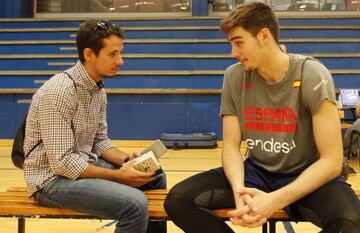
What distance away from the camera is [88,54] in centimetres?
199

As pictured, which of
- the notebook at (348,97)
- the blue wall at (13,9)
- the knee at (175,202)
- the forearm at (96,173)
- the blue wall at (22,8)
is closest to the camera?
the knee at (175,202)

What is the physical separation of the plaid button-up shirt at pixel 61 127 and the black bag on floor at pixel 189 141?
4763 millimetres

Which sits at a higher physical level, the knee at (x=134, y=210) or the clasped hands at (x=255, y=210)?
the clasped hands at (x=255, y=210)

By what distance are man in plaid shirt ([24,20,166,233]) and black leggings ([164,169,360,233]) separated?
16 centimetres

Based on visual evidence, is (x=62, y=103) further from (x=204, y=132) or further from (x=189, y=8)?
(x=189, y=8)

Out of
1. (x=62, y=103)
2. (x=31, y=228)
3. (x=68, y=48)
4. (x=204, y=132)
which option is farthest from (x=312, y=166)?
(x=68, y=48)

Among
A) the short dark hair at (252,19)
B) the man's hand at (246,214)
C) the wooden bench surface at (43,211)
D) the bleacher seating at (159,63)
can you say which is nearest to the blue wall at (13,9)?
the bleacher seating at (159,63)

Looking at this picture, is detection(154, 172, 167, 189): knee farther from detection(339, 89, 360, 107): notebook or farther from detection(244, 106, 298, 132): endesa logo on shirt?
detection(339, 89, 360, 107): notebook

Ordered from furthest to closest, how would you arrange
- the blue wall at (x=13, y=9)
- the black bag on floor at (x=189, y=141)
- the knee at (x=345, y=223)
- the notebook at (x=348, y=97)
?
the blue wall at (x=13, y=9), the black bag on floor at (x=189, y=141), the notebook at (x=348, y=97), the knee at (x=345, y=223)

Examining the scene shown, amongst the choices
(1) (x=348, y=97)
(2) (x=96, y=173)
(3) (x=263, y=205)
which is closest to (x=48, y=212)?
(2) (x=96, y=173)

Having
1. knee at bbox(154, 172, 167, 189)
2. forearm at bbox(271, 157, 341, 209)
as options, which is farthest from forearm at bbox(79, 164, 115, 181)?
forearm at bbox(271, 157, 341, 209)

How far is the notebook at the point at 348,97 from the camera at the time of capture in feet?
21.2

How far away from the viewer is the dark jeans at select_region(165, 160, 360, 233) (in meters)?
1.56

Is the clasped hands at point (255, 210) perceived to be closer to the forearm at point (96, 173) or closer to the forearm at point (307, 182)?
the forearm at point (307, 182)
